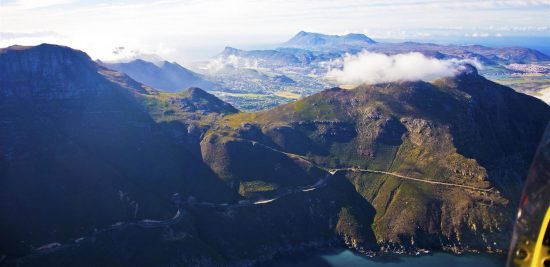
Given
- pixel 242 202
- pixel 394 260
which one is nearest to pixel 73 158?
pixel 242 202

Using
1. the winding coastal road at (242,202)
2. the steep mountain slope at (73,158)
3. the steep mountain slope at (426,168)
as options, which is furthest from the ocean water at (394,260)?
the steep mountain slope at (73,158)

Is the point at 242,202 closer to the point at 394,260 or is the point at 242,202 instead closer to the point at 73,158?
the point at 394,260

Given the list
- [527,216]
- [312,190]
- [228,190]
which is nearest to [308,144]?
[312,190]

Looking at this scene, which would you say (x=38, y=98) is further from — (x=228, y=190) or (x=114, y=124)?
(x=228, y=190)

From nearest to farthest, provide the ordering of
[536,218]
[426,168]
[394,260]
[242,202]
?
1. [536,218]
2. [394,260]
3. [242,202]
4. [426,168]

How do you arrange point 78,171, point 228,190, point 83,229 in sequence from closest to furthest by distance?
point 83,229, point 78,171, point 228,190

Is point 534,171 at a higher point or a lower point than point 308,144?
higher
